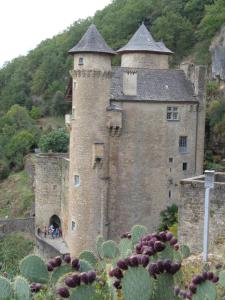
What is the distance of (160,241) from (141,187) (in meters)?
25.0

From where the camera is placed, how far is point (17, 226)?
142ft

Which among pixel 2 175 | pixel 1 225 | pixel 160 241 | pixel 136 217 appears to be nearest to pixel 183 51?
pixel 2 175

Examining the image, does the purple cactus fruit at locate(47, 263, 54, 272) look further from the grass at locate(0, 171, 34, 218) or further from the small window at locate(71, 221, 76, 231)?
the grass at locate(0, 171, 34, 218)

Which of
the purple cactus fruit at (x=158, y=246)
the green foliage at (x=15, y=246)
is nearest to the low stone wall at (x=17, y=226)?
the green foliage at (x=15, y=246)

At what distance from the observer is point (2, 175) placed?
2542 inches

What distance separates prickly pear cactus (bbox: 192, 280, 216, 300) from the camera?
7410 mm

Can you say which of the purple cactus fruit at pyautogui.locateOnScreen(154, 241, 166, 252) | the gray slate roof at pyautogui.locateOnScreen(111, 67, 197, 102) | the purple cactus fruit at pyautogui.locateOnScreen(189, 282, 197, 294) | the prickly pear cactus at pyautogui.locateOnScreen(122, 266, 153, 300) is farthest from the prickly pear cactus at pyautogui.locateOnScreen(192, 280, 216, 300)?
the gray slate roof at pyautogui.locateOnScreen(111, 67, 197, 102)

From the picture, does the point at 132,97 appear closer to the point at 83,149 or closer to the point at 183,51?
the point at 83,149

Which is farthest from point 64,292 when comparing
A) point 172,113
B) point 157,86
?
point 157,86

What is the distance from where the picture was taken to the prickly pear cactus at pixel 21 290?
7.69m

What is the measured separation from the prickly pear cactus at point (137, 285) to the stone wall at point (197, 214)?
15.4 m

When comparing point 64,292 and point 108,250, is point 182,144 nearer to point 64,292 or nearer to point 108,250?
point 108,250

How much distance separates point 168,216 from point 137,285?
26.7 meters

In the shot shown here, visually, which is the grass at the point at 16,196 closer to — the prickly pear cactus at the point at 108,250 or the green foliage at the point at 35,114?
the green foliage at the point at 35,114
